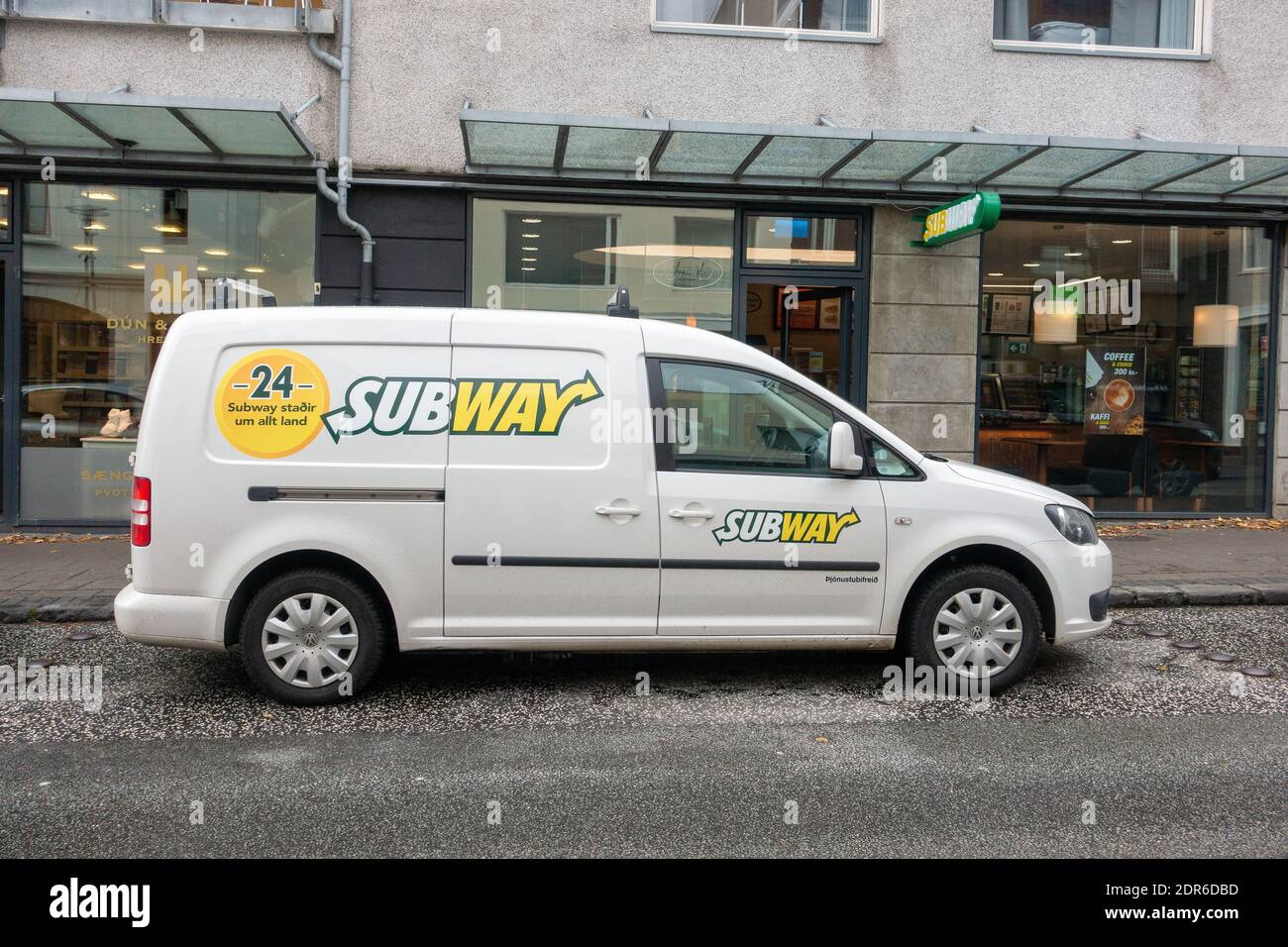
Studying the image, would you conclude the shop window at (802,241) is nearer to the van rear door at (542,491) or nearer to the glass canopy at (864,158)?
the glass canopy at (864,158)

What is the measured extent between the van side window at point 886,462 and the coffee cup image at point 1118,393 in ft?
23.5

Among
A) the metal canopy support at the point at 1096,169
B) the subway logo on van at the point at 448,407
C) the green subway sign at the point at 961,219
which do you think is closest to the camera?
the subway logo on van at the point at 448,407

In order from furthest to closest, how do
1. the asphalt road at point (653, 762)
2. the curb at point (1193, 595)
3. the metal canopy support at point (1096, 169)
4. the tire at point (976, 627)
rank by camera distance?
the metal canopy support at point (1096, 169) → the curb at point (1193, 595) → the tire at point (976, 627) → the asphalt road at point (653, 762)

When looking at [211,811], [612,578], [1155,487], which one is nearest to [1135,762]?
[612,578]

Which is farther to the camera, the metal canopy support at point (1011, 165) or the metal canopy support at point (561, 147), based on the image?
the metal canopy support at point (1011, 165)

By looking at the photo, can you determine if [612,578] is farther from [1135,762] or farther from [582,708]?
[1135,762]

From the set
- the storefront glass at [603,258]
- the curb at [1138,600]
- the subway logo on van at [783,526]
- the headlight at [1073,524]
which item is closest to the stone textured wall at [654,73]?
the storefront glass at [603,258]

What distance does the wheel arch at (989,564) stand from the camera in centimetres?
553

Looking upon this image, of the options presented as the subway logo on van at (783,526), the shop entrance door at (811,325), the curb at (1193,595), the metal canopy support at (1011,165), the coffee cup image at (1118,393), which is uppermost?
the metal canopy support at (1011,165)

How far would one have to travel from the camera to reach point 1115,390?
1162 cm

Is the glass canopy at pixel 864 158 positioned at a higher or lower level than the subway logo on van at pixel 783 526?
higher

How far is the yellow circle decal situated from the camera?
205 inches

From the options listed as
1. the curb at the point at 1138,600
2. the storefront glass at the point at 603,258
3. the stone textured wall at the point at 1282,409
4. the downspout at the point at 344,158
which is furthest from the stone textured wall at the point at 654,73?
the curb at the point at 1138,600

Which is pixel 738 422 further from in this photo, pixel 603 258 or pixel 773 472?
pixel 603 258
